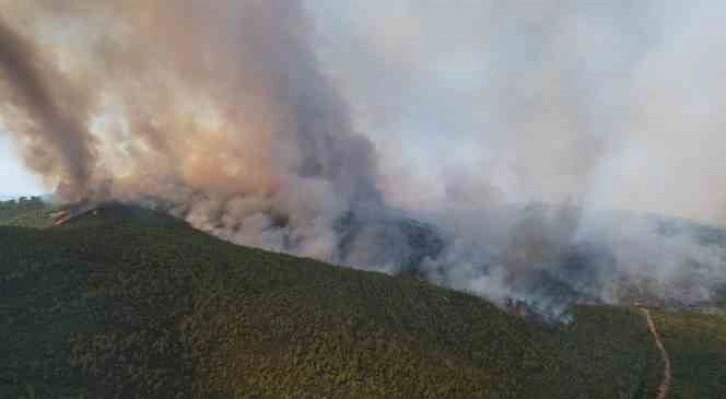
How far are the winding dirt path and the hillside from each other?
1144mm

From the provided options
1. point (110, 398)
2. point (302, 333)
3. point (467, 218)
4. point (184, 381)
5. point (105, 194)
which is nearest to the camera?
point (110, 398)

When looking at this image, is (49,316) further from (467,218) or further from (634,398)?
(467,218)

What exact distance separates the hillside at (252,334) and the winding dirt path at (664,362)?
3.75 feet

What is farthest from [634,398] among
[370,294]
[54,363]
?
[54,363]

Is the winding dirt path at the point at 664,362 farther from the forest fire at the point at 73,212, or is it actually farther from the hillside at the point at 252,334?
the forest fire at the point at 73,212

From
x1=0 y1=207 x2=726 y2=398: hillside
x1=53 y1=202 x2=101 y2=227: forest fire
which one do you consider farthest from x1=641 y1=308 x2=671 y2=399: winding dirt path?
x1=53 y1=202 x2=101 y2=227: forest fire

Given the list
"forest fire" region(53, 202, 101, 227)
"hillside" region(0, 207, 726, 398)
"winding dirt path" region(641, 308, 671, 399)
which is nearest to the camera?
"hillside" region(0, 207, 726, 398)

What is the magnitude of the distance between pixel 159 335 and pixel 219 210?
52.9 metres

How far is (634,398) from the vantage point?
125 metres

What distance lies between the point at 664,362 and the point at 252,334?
196 feet

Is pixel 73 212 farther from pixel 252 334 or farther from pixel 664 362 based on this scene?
pixel 664 362

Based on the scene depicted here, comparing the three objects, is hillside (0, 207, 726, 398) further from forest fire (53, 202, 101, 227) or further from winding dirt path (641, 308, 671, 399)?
forest fire (53, 202, 101, 227)

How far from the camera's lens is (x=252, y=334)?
11319cm

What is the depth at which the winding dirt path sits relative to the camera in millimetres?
128750
